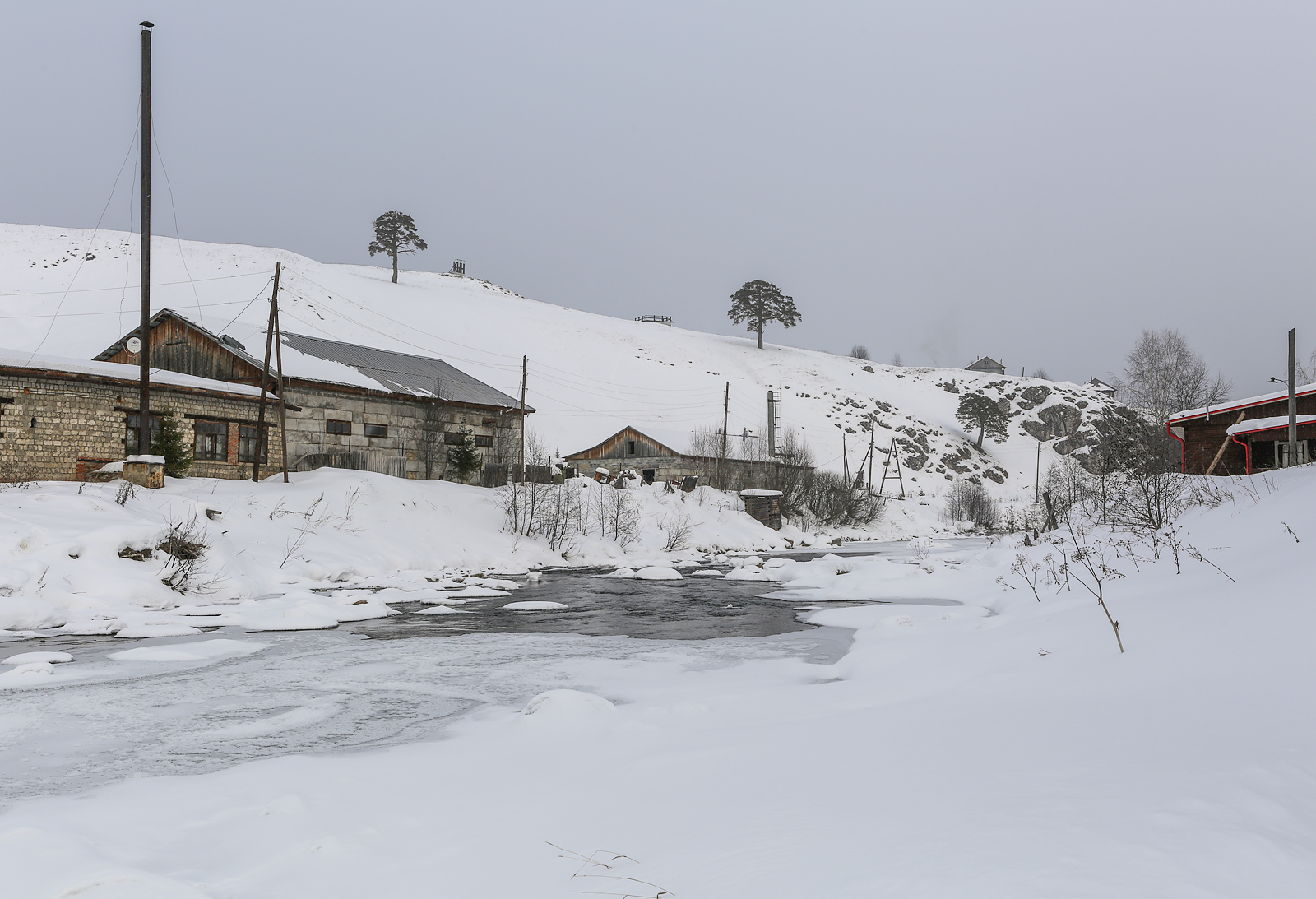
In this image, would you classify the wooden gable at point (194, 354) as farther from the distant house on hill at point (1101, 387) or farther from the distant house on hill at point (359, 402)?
the distant house on hill at point (1101, 387)

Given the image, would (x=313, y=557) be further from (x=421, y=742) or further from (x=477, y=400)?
(x=477, y=400)

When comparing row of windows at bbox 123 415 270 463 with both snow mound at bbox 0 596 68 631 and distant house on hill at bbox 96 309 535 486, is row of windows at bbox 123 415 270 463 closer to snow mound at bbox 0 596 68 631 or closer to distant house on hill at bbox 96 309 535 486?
distant house on hill at bbox 96 309 535 486

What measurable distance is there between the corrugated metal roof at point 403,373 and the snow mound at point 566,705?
1057 inches

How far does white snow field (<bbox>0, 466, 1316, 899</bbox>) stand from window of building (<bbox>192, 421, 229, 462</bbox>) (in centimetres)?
1993

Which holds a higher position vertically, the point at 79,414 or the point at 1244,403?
the point at 1244,403

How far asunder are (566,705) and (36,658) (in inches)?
239

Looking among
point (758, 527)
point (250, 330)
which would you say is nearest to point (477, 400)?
point (250, 330)

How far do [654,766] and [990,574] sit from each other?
12.5m

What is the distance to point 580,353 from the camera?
7562cm

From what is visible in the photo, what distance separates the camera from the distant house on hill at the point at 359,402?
27469mm

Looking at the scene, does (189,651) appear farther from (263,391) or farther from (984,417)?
(984,417)

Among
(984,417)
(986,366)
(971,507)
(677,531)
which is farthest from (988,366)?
(677,531)

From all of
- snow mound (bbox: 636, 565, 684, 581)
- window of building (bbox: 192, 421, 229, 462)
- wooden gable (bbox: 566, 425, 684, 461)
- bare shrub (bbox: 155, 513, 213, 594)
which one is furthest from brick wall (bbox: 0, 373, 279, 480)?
wooden gable (bbox: 566, 425, 684, 461)

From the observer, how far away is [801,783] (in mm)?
3721
